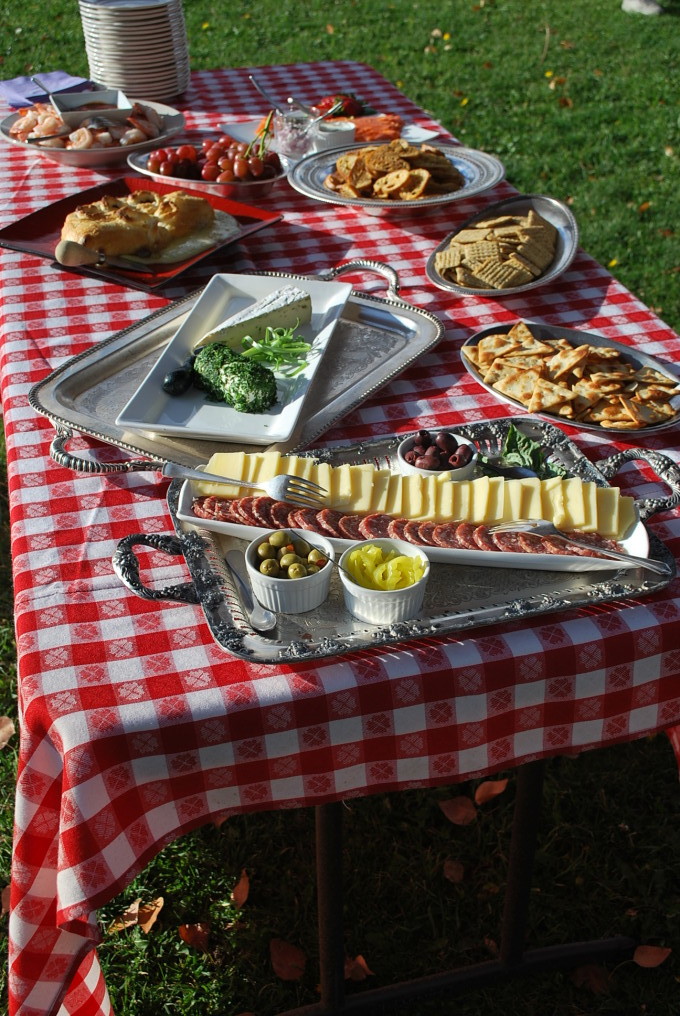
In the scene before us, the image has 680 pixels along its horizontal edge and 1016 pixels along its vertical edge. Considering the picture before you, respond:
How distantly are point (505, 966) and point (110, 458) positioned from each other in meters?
1.47

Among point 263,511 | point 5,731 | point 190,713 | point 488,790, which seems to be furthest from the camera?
point 5,731

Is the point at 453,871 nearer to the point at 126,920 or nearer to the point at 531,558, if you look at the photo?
the point at 126,920

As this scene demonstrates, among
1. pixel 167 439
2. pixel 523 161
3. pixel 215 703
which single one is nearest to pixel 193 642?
pixel 215 703

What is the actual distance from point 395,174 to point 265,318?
39.2 inches

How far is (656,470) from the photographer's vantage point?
177 cm

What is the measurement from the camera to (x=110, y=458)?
6.52ft

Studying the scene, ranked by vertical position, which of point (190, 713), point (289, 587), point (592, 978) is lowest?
Result: point (592, 978)

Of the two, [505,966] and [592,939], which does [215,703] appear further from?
[592,939]

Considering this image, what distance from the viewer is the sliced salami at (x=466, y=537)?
1.57 metres

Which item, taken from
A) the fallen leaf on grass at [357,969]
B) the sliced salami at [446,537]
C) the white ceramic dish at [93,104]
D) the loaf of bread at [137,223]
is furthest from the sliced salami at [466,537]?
the white ceramic dish at [93,104]

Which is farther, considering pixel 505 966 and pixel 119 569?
pixel 505 966

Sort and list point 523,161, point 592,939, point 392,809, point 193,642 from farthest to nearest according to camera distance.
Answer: point 523,161 < point 392,809 < point 592,939 < point 193,642

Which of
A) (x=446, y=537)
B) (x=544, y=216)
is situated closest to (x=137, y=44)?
(x=544, y=216)

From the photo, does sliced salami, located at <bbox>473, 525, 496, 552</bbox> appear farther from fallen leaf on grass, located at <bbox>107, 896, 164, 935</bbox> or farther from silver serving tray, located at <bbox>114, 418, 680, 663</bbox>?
fallen leaf on grass, located at <bbox>107, 896, 164, 935</bbox>
